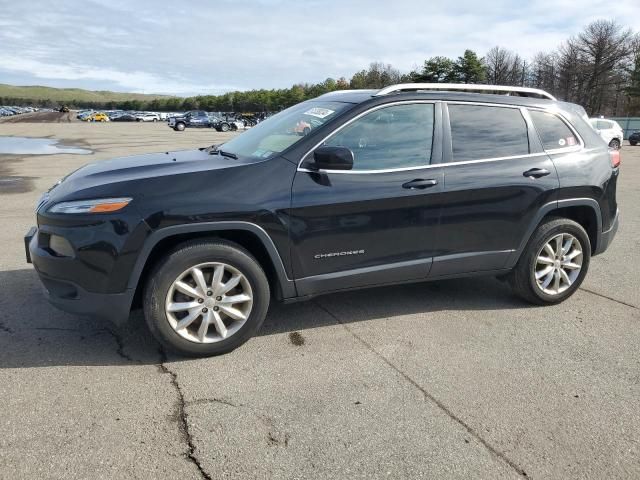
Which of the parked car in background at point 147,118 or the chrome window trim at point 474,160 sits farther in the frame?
the parked car in background at point 147,118

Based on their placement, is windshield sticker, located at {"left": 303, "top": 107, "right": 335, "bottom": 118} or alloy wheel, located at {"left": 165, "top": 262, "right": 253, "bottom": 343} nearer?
alloy wheel, located at {"left": 165, "top": 262, "right": 253, "bottom": 343}

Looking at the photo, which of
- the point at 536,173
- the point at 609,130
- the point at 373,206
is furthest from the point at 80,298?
the point at 609,130

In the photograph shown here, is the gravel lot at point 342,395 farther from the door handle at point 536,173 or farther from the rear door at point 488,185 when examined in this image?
the door handle at point 536,173

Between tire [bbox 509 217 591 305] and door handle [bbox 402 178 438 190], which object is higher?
door handle [bbox 402 178 438 190]

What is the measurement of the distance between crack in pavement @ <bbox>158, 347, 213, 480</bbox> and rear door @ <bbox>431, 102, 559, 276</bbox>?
209cm

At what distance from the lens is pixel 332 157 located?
348 cm

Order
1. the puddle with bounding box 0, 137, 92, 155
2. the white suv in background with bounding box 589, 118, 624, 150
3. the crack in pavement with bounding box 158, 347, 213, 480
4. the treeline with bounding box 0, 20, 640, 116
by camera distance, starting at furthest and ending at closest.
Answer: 1. the treeline with bounding box 0, 20, 640, 116
2. the white suv in background with bounding box 589, 118, 624, 150
3. the puddle with bounding box 0, 137, 92, 155
4. the crack in pavement with bounding box 158, 347, 213, 480

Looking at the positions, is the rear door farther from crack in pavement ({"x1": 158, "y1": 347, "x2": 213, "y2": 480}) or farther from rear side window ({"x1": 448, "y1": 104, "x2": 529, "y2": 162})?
crack in pavement ({"x1": 158, "y1": 347, "x2": 213, "y2": 480})

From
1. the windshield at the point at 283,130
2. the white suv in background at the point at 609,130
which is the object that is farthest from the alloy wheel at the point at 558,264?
the white suv in background at the point at 609,130

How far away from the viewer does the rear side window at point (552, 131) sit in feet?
14.5

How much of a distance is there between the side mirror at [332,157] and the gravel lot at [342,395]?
1.29m

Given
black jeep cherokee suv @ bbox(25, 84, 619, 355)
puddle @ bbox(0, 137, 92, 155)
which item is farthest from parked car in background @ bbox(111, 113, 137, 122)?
black jeep cherokee suv @ bbox(25, 84, 619, 355)

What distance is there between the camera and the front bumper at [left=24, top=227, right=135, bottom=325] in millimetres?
3311

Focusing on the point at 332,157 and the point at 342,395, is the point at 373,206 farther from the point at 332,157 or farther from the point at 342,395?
the point at 342,395
